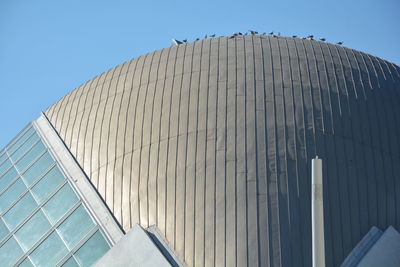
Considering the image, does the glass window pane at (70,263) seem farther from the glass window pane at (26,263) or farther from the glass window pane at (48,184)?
the glass window pane at (48,184)

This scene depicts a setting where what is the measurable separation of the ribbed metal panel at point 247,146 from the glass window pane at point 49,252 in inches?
93.1

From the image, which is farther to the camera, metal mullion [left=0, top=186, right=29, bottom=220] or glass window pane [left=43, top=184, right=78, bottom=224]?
metal mullion [left=0, top=186, right=29, bottom=220]

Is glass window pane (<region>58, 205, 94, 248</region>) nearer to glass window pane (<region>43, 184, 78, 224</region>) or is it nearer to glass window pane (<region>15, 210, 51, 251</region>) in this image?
glass window pane (<region>43, 184, 78, 224</region>)

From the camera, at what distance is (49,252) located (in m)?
26.0

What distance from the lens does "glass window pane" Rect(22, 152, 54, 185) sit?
29719 mm

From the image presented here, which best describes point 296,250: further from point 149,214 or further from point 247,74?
point 247,74

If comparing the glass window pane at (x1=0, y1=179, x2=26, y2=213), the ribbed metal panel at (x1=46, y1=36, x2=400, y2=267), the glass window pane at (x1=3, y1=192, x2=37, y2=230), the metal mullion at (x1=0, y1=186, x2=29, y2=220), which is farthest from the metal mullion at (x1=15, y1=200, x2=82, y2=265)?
the glass window pane at (x1=0, y1=179, x2=26, y2=213)

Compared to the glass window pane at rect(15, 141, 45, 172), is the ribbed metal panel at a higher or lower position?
lower

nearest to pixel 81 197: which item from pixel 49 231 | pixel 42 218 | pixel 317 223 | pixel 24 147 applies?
pixel 49 231

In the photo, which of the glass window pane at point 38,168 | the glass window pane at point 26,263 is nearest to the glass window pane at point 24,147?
the glass window pane at point 38,168

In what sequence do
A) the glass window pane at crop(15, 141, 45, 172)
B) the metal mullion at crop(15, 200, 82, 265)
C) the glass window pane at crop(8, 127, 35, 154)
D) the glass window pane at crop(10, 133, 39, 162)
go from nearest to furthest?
the metal mullion at crop(15, 200, 82, 265)
the glass window pane at crop(15, 141, 45, 172)
the glass window pane at crop(10, 133, 39, 162)
the glass window pane at crop(8, 127, 35, 154)

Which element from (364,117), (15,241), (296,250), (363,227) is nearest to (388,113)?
(364,117)

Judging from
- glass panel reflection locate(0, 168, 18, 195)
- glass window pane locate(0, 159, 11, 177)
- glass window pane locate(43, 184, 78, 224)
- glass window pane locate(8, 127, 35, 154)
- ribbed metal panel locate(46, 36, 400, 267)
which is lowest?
ribbed metal panel locate(46, 36, 400, 267)

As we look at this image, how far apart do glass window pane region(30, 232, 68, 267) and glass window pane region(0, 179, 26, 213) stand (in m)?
3.99
